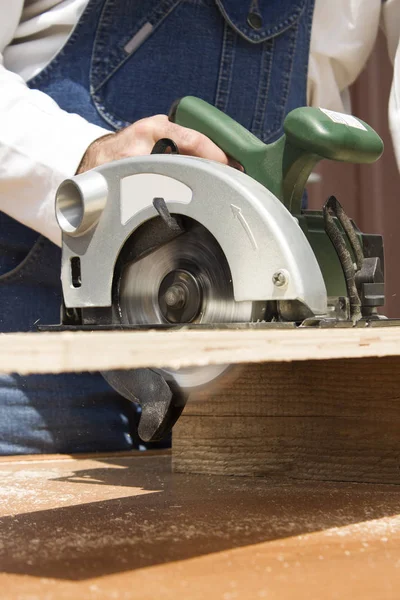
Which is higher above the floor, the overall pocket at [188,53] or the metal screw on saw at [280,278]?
the overall pocket at [188,53]

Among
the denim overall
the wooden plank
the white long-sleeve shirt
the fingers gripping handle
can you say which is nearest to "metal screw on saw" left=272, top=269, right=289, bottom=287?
the wooden plank

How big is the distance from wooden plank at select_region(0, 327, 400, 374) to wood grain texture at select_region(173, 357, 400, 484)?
329 mm

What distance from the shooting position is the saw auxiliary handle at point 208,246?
1134 millimetres

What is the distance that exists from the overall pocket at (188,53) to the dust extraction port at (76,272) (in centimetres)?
58

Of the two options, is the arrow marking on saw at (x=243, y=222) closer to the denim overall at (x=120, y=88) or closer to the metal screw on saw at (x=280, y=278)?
the metal screw on saw at (x=280, y=278)

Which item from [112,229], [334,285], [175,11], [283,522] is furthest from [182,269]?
[175,11]

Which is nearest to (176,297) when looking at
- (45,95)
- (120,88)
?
(45,95)

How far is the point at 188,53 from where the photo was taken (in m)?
1.82

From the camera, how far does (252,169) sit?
131 cm

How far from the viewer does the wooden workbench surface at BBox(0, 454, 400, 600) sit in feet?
2.65

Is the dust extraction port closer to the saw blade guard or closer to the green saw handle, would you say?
the saw blade guard

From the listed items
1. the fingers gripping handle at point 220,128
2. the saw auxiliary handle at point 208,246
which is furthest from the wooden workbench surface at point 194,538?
the fingers gripping handle at point 220,128

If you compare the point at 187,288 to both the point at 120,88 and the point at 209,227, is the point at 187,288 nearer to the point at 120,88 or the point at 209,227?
the point at 209,227

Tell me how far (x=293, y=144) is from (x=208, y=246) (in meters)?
0.19
